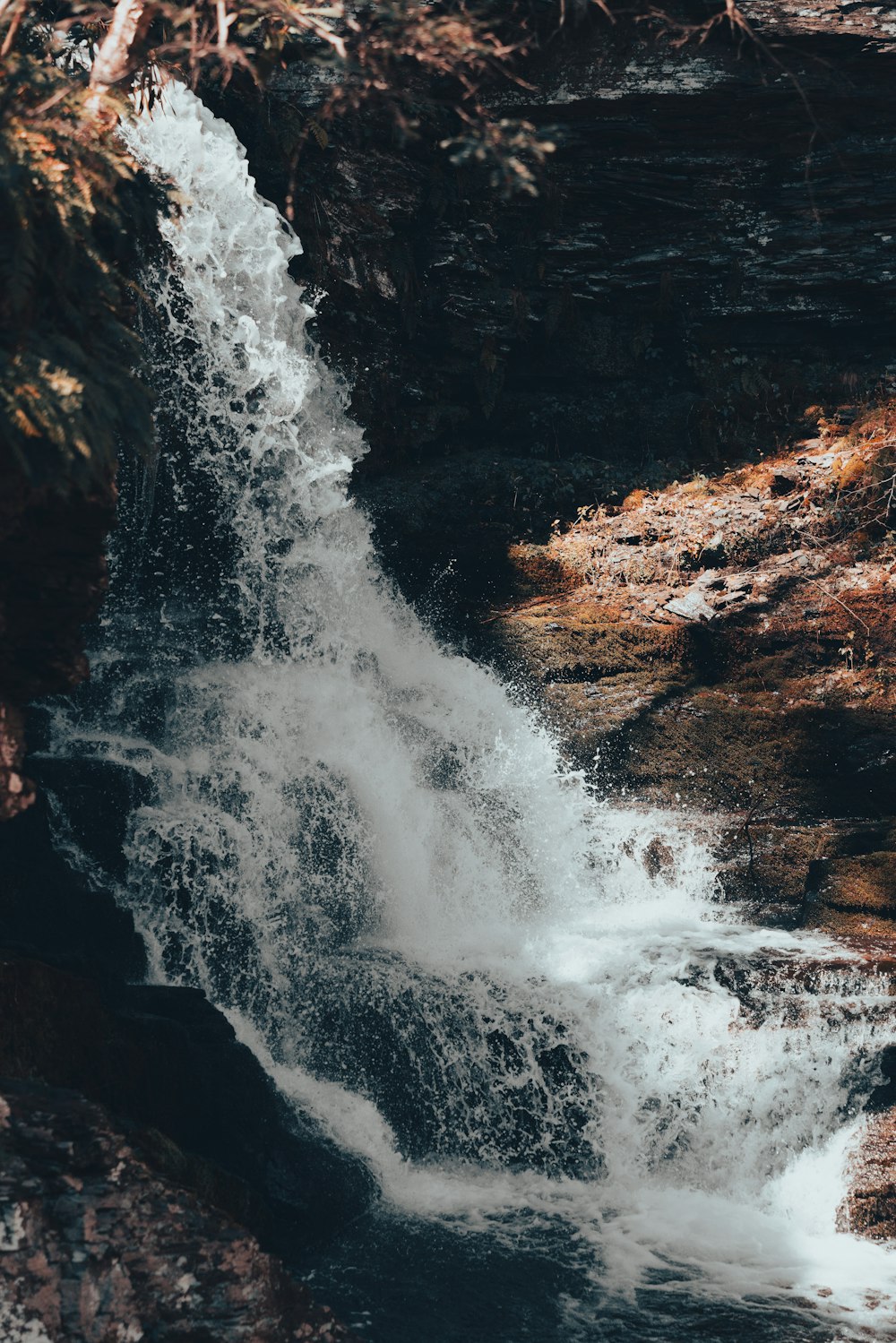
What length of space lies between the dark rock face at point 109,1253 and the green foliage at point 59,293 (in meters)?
3.01

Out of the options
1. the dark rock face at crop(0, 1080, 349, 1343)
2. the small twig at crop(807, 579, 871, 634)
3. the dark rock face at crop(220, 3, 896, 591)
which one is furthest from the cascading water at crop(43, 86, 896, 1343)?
the small twig at crop(807, 579, 871, 634)

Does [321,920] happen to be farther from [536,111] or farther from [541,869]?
[536,111]

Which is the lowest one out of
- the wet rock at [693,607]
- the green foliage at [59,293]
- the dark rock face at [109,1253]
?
the dark rock face at [109,1253]

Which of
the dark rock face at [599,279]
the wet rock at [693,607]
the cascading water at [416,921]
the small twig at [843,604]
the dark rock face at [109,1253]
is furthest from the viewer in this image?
the dark rock face at [599,279]

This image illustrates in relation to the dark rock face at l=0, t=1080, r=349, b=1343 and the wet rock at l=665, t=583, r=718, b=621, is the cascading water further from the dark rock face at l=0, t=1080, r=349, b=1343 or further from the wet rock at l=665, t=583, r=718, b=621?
the wet rock at l=665, t=583, r=718, b=621

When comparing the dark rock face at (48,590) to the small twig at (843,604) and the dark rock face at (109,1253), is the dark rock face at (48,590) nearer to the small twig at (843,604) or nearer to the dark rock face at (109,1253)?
the dark rock face at (109,1253)

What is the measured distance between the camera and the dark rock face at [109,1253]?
195 inches

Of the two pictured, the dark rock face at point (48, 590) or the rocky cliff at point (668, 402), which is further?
the rocky cliff at point (668, 402)

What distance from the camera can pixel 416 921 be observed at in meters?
10.5

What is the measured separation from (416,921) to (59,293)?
6386 millimetres

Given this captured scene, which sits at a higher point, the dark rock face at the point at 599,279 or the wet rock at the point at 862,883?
the dark rock face at the point at 599,279

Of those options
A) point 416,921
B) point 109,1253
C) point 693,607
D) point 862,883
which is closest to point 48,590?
point 109,1253

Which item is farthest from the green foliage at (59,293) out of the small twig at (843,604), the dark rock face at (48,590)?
the small twig at (843,604)

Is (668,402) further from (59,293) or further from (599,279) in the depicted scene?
(59,293)
